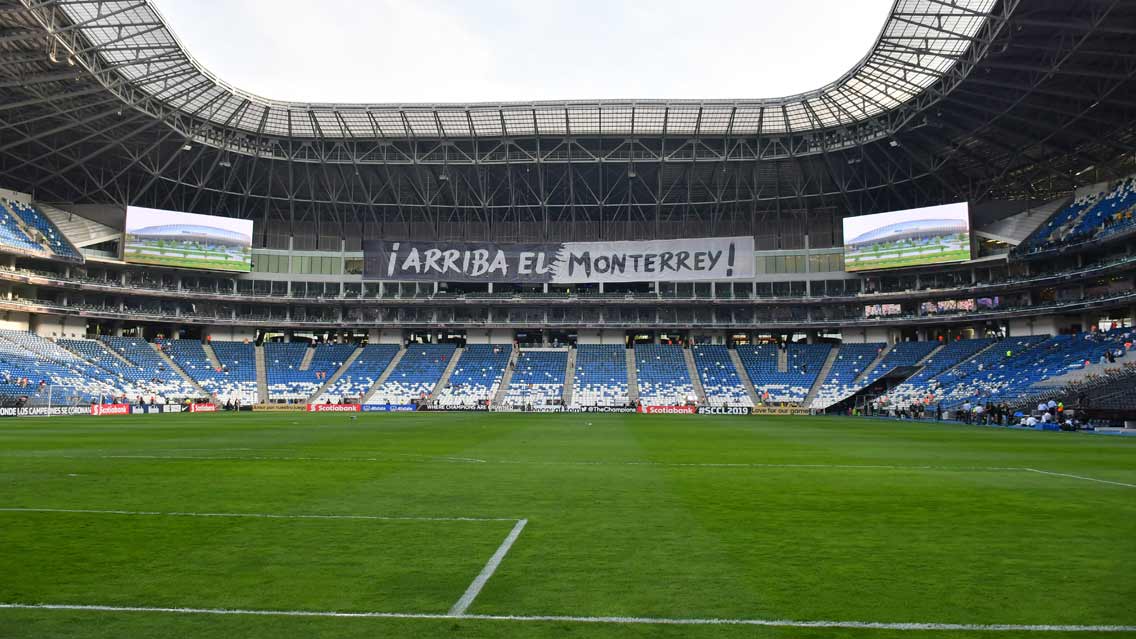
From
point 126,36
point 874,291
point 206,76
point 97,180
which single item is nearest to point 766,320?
point 874,291

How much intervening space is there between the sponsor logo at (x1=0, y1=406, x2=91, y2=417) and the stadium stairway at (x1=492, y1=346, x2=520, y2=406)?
3460cm

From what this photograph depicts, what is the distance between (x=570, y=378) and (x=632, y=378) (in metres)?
6.55

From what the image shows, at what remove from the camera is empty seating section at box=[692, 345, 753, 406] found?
74.0 meters

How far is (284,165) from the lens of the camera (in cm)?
7756

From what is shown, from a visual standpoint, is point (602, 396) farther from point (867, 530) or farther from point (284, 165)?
point (867, 530)

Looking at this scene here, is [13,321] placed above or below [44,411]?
above

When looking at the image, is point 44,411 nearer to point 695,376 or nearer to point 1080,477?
point 695,376

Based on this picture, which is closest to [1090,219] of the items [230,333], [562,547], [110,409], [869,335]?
[869,335]

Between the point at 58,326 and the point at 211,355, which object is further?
the point at 211,355

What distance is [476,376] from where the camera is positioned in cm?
7862

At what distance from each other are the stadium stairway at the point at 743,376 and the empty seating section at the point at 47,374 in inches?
2279

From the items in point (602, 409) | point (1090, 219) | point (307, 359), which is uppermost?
point (1090, 219)

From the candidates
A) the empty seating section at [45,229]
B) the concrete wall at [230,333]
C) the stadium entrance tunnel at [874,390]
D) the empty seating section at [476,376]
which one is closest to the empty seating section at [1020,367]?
the stadium entrance tunnel at [874,390]

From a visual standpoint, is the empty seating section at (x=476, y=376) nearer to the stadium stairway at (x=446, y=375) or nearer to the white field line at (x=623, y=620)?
the stadium stairway at (x=446, y=375)
